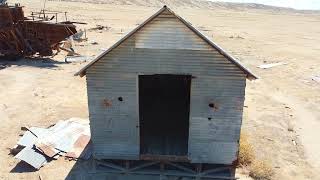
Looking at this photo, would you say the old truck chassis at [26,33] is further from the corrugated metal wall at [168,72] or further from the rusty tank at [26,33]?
the corrugated metal wall at [168,72]

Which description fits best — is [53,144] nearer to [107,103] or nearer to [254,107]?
[107,103]

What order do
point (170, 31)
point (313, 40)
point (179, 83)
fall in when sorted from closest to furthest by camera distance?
point (170, 31) < point (179, 83) < point (313, 40)

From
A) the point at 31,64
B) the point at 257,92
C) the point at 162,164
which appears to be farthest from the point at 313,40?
the point at 162,164

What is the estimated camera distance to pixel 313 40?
193ft

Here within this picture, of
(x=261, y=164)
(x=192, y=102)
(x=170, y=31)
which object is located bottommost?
(x=261, y=164)

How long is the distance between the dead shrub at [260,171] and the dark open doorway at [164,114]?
9.42 feet

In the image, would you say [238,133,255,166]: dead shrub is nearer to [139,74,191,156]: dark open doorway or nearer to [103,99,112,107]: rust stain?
[139,74,191,156]: dark open doorway

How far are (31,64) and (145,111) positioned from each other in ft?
56.9

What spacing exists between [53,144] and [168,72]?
263 inches

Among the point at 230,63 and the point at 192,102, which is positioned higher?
the point at 230,63

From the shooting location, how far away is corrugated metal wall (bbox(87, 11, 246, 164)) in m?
13.4

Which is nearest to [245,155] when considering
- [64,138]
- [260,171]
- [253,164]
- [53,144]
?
[253,164]

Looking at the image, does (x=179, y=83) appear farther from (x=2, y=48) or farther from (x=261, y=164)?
(x=2, y=48)

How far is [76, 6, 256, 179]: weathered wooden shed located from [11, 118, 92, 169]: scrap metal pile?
205cm
